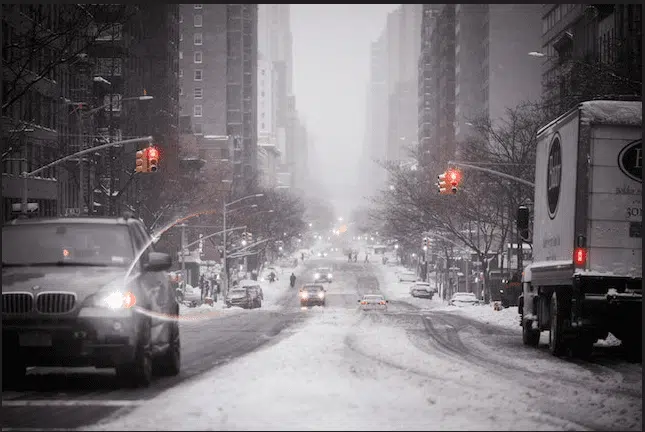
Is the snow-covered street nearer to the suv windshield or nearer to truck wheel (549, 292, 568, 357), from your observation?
truck wheel (549, 292, 568, 357)

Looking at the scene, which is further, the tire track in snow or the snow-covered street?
the tire track in snow

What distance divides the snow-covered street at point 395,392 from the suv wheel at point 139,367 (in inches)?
18.5

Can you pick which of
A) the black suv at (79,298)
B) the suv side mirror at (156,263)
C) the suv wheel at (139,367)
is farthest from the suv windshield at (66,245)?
the suv wheel at (139,367)

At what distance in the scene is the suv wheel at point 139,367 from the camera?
15.0 meters

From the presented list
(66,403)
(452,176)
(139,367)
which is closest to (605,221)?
(139,367)

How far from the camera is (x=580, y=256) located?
2130 centimetres

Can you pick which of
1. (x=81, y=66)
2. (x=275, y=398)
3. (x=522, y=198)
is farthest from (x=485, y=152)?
(x=275, y=398)

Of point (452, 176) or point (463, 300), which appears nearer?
point (452, 176)

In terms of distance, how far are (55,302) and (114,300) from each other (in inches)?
25.8

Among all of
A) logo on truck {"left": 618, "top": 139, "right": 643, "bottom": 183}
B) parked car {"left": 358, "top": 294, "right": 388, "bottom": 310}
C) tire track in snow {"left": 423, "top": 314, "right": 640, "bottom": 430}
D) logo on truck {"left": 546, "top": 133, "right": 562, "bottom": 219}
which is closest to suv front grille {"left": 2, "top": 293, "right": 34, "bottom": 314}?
tire track in snow {"left": 423, "top": 314, "right": 640, "bottom": 430}

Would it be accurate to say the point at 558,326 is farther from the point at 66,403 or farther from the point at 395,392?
the point at 66,403

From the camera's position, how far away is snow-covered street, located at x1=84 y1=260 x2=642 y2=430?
11508mm

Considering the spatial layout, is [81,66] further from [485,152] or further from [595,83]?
[595,83]

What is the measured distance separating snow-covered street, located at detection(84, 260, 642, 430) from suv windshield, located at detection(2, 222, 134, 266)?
6.15 ft
